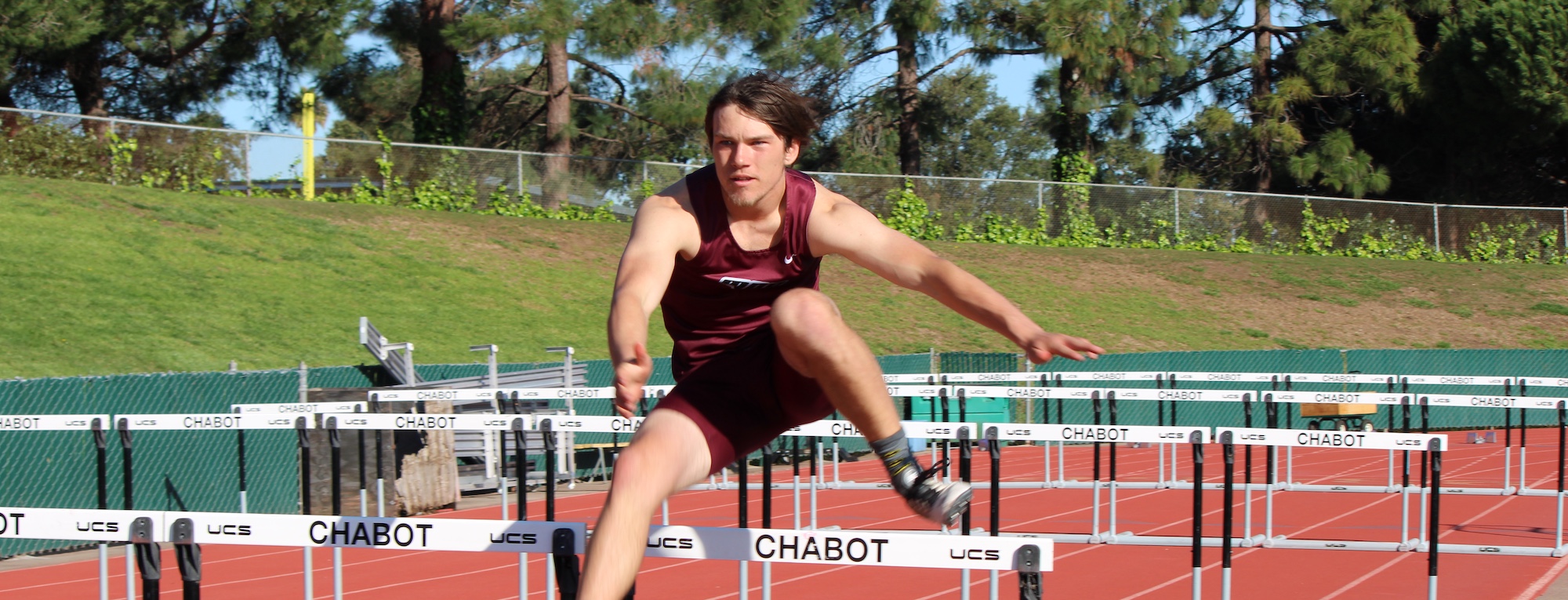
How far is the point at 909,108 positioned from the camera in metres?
34.2

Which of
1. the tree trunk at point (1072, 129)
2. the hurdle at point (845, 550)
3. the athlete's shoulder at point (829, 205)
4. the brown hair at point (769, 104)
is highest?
the tree trunk at point (1072, 129)

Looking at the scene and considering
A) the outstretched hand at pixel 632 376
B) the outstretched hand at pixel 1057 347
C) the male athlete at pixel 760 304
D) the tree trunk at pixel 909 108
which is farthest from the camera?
the tree trunk at pixel 909 108

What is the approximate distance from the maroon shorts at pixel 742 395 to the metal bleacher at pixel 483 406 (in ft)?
31.7

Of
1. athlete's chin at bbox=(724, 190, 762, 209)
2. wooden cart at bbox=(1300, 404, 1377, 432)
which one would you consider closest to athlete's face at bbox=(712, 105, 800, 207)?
athlete's chin at bbox=(724, 190, 762, 209)

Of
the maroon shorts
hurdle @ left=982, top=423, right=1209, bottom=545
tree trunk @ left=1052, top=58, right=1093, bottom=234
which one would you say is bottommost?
hurdle @ left=982, top=423, right=1209, bottom=545

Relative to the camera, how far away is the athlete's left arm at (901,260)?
326 centimetres

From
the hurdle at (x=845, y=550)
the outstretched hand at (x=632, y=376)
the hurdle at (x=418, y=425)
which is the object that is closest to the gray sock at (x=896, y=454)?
the hurdle at (x=845, y=550)

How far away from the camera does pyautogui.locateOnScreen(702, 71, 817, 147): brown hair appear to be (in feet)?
11.2

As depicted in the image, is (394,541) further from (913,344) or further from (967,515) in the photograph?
(913,344)

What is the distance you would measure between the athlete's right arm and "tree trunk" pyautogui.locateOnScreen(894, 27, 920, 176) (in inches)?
1202

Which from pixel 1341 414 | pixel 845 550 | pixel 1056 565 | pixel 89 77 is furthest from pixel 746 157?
pixel 89 77

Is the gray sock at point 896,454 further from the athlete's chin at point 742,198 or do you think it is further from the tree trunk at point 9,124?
the tree trunk at point 9,124

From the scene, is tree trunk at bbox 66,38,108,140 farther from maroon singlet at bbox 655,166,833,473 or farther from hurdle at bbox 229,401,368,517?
maroon singlet at bbox 655,166,833,473

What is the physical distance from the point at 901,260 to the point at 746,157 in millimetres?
487
